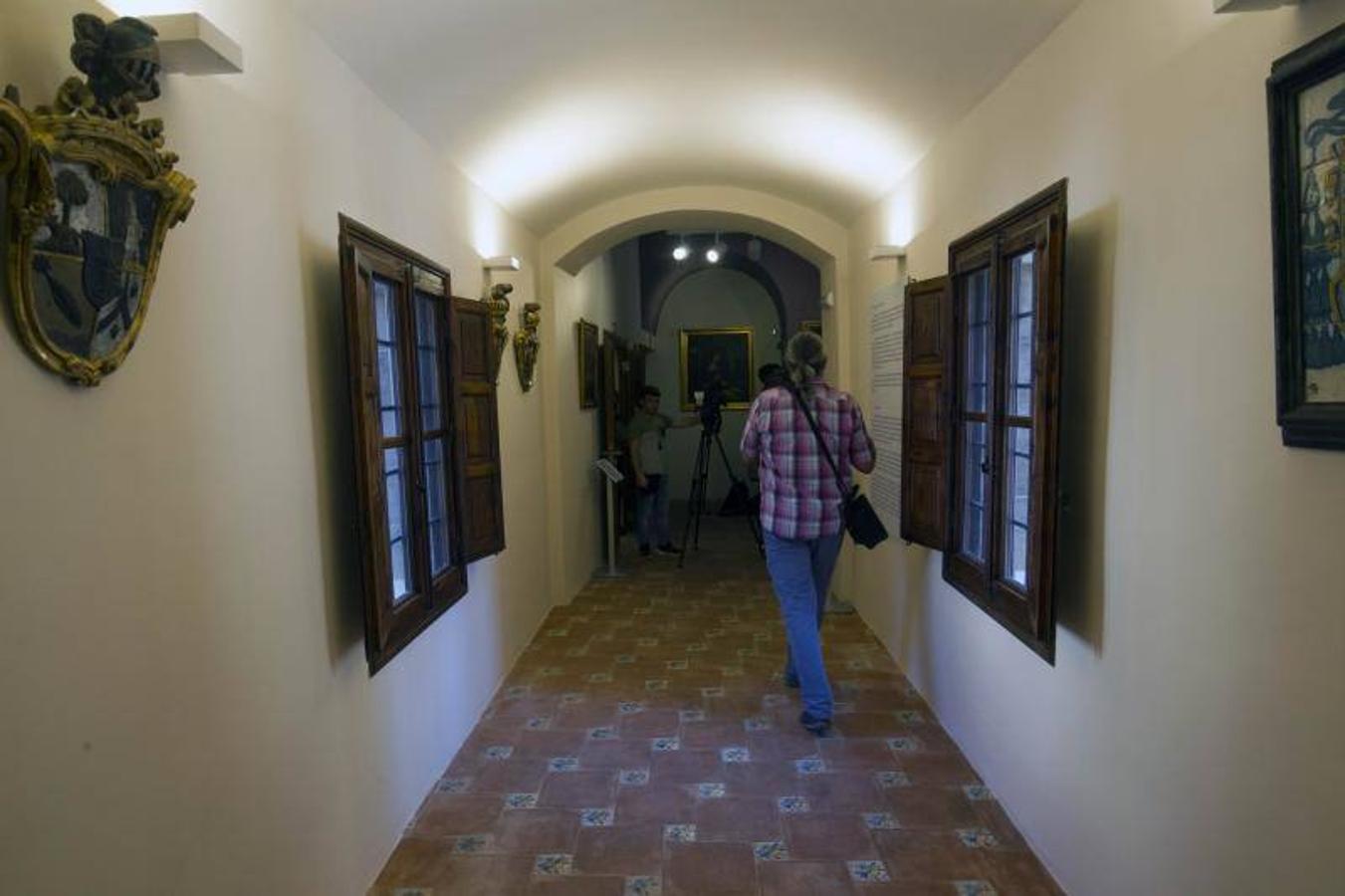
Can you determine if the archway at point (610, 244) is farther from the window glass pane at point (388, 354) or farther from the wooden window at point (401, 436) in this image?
the window glass pane at point (388, 354)

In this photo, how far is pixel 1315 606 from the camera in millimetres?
1293

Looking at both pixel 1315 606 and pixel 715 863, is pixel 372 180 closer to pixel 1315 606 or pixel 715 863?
pixel 715 863

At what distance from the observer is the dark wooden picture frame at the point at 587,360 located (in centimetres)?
579

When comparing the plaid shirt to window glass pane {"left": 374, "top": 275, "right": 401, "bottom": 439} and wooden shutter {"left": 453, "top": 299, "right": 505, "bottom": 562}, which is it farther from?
window glass pane {"left": 374, "top": 275, "right": 401, "bottom": 439}

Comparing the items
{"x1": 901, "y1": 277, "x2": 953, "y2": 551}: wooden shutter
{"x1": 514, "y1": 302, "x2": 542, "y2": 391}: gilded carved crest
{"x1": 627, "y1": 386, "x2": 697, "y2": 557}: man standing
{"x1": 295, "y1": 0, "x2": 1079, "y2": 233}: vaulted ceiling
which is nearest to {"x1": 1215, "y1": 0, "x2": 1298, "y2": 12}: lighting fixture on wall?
{"x1": 295, "y1": 0, "x2": 1079, "y2": 233}: vaulted ceiling

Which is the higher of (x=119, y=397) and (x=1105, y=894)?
(x=119, y=397)

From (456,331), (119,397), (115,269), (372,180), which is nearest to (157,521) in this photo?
(119,397)

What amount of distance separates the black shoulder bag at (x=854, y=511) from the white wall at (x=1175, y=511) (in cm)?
87

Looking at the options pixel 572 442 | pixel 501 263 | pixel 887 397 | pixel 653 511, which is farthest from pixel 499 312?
pixel 653 511

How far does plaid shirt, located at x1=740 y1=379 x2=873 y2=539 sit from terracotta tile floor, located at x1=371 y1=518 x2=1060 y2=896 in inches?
35.1

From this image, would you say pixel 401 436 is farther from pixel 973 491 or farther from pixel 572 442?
pixel 572 442

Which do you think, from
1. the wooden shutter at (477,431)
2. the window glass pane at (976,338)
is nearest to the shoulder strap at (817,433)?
the window glass pane at (976,338)

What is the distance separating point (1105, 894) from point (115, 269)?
253 cm

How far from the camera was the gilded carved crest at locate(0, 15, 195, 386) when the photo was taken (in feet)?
3.60
